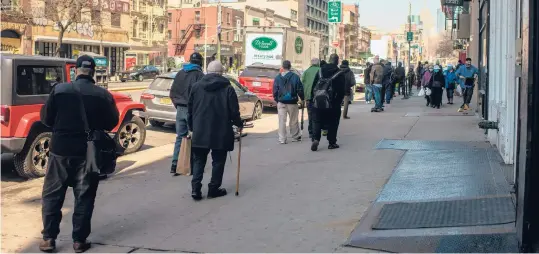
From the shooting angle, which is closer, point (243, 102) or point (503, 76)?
point (503, 76)

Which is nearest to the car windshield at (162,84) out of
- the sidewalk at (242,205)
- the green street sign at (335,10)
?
the sidewalk at (242,205)

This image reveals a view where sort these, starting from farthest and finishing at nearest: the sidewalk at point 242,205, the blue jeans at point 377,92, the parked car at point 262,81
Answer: the parked car at point 262,81 → the blue jeans at point 377,92 → the sidewalk at point 242,205

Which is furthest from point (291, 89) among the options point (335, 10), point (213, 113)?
point (335, 10)

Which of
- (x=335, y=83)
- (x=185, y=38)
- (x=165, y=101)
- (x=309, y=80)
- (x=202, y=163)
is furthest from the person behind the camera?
(x=185, y=38)

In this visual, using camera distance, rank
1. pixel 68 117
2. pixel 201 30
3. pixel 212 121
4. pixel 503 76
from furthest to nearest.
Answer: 1. pixel 201 30
2. pixel 503 76
3. pixel 212 121
4. pixel 68 117

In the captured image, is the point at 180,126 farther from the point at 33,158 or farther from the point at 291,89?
the point at 291,89

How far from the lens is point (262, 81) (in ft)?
67.8

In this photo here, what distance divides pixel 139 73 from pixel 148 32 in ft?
42.2

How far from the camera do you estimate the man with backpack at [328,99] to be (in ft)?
35.7

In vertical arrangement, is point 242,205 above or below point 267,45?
below

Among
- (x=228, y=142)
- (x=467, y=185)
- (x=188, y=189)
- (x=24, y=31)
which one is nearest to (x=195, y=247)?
(x=228, y=142)

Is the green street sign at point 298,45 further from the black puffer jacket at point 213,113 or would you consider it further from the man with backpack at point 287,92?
the black puffer jacket at point 213,113

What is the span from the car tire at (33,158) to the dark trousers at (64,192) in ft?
11.8

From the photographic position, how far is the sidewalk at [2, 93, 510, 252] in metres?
5.77
